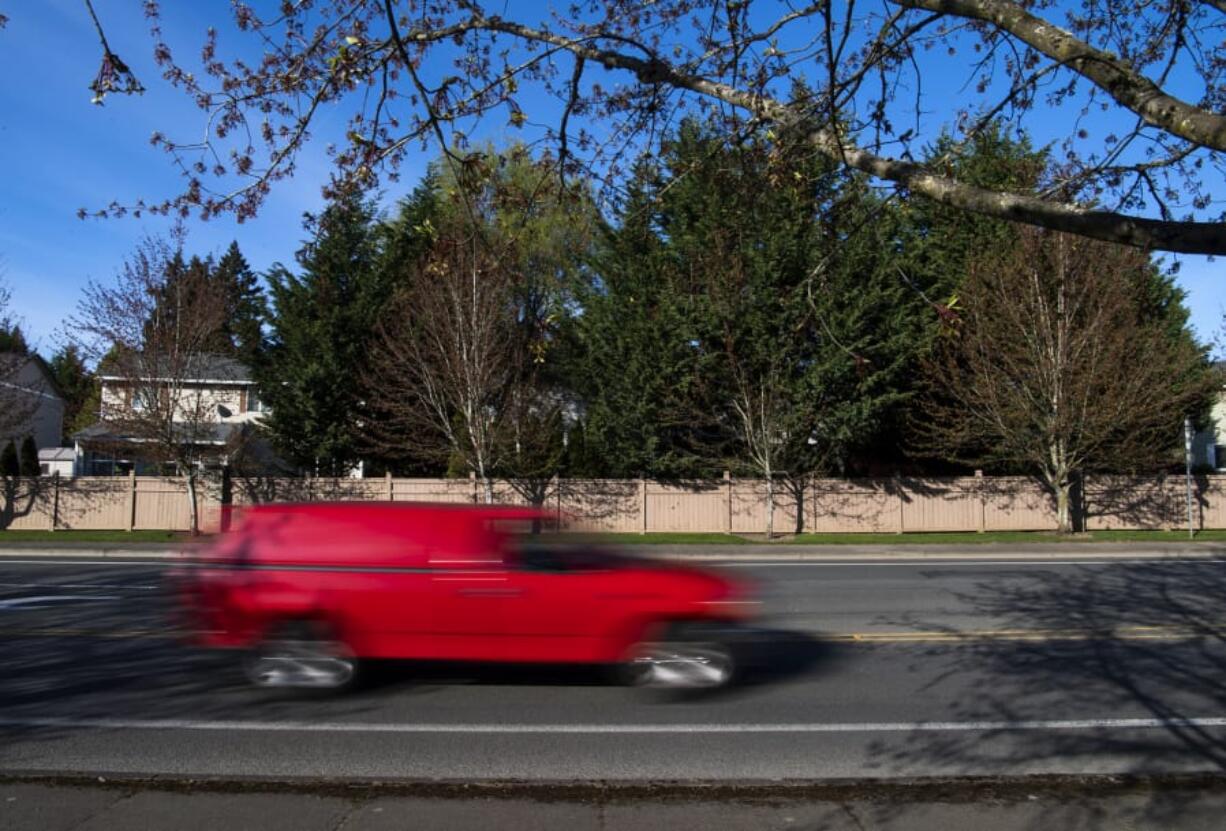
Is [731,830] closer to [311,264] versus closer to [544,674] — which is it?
[544,674]

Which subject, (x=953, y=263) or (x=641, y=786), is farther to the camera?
(x=953, y=263)

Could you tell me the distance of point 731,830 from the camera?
4676mm

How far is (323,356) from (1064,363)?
912 inches

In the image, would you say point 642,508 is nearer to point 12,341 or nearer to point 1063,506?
point 1063,506

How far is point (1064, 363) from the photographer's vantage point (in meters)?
25.5

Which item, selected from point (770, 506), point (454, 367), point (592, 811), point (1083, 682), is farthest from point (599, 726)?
point (454, 367)

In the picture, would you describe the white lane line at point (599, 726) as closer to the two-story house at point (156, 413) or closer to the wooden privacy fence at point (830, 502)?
the wooden privacy fence at point (830, 502)

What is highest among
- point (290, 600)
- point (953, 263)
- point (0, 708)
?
point (953, 263)

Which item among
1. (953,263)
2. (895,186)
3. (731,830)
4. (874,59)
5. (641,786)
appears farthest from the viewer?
(953,263)

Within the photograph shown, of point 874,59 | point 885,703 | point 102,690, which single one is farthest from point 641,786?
point 874,59

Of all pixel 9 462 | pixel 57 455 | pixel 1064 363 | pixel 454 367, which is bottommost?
pixel 9 462

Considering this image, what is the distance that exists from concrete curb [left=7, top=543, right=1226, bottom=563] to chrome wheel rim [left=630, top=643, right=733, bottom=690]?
12.9 meters

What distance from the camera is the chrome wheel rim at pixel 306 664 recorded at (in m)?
7.45

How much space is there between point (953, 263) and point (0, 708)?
99.1 feet
